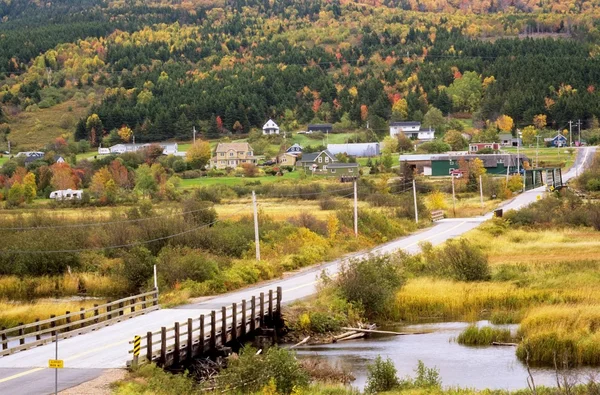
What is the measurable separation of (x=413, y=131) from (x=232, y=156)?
38.0 meters

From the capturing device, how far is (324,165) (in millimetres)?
124375

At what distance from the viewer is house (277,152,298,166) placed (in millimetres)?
134675

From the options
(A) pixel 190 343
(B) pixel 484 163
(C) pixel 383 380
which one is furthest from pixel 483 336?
(B) pixel 484 163

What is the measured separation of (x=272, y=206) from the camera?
86188mm

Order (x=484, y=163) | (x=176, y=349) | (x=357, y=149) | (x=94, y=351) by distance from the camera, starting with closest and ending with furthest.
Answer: (x=176, y=349)
(x=94, y=351)
(x=484, y=163)
(x=357, y=149)

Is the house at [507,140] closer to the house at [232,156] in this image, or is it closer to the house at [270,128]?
the house at [270,128]

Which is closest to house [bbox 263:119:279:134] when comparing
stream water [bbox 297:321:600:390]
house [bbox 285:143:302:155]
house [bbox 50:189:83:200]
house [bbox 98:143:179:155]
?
house [bbox 98:143:179:155]

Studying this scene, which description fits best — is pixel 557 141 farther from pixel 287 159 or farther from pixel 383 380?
pixel 383 380

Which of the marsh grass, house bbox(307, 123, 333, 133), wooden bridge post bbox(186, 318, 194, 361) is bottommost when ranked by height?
house bbox(307, 123, 333, 133)

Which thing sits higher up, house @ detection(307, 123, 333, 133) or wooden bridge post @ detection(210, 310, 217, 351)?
wooden bridge post @ detection(210, 310, 217, 351)

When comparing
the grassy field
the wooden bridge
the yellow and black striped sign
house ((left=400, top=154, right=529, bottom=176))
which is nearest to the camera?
the yellow and black striped sign

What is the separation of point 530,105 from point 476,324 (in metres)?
134

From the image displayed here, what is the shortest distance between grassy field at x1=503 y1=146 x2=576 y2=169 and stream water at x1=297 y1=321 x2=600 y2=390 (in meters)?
89.4

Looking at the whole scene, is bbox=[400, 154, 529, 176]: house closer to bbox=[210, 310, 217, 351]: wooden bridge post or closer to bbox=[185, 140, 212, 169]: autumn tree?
bbox=[185, 140, 212, 169]: autumn tree
